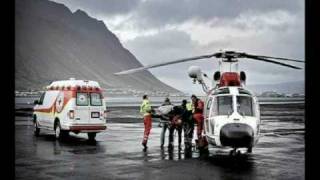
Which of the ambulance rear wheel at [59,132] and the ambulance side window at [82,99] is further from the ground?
the ambulance side window at [82,99]

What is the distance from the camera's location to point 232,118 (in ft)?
32.6

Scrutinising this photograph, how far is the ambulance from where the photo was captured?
1391 centimetres

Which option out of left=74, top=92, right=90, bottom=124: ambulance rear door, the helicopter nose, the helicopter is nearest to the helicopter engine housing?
the helicopter

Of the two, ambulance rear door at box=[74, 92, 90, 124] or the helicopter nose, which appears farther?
ambulance rear door at box=[74, 92, 90, 124]

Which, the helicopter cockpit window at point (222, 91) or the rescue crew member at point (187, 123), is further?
the rescue crew member at point (187, 123)

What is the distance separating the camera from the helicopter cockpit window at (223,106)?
10319 mm

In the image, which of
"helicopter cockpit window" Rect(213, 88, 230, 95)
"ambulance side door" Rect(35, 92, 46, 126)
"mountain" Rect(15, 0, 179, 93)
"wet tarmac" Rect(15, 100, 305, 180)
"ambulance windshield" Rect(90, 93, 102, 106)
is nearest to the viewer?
"wet tarmac" Rect(15, 100, 305, 180)

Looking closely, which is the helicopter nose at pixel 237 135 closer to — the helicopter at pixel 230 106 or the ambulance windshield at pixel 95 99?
the helicopter at pixel 230 106

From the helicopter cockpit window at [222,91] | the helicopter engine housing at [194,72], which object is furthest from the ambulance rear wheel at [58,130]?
the helicopter cockpit window at [222,91]

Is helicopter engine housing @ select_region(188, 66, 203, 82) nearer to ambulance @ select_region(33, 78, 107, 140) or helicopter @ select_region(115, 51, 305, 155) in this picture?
helicopter @ select_region(115, 51, 305, 155)

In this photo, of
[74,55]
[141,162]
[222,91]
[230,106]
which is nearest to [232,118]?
[230,106]

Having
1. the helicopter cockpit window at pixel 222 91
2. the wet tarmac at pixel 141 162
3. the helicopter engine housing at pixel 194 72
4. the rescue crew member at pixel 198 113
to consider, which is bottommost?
the wet tarmac at pixel 141 162

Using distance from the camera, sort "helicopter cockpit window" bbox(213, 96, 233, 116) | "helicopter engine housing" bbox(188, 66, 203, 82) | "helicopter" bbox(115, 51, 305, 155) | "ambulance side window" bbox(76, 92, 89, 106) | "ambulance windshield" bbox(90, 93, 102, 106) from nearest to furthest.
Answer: "helicopter" bbox(115, 51, 305, 155) → "helicopter cockpit window" bbox(213, 96, 233, 116) → "helicopter engine housing" bbox(188, 66, 203, 82) → "ambulance side window" bbox(76, 92, 89, 106) → "ambulance windshield" bbox(90, 93, 102, 106)
